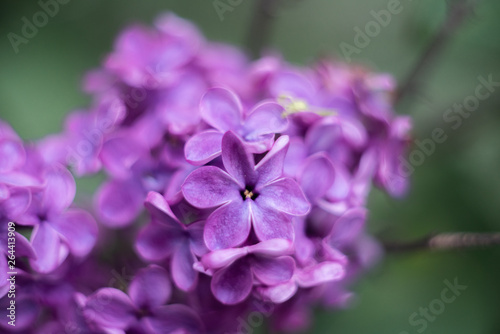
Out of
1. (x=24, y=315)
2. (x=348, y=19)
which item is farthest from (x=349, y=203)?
(x=348, y=19)

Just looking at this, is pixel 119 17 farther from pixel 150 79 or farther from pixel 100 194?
pixel 100 194

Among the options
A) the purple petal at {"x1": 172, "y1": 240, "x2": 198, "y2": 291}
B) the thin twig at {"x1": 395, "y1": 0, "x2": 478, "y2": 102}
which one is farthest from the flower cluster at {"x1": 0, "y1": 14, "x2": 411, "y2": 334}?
the thin twig at {"x1": 395, "y1": 0, "x2": 478, "y2": 102}

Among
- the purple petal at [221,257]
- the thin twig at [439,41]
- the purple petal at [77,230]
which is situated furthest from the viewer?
the thin twig at [439,41]

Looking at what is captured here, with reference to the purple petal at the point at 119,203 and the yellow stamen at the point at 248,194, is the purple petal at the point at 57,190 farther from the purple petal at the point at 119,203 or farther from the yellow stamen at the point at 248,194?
the yellow stamen at the point at 248,194

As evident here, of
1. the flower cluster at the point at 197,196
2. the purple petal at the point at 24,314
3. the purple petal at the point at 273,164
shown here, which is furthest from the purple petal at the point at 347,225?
the purple petal at the point at 24,314

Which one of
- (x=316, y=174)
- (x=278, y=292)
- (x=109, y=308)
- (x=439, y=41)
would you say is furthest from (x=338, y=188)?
(x=439, y=41)

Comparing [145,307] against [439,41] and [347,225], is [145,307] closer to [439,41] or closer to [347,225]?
[347,225]
